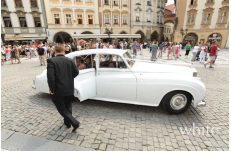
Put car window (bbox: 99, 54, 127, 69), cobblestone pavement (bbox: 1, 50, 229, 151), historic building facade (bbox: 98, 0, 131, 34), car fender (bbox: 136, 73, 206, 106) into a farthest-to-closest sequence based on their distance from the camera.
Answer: historic building facade (bbox: 98, 0, 131, 34)
car window (bbox: 99, 54, 127, 69)
car fender (bbox: 136, 73, 206, 106)
cobblestone pavement (bbox: 1, 50, 229, 151)

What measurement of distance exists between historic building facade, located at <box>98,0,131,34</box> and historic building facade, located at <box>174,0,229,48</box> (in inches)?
444

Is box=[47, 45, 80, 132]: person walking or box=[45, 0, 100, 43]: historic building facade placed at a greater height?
box=[45, 0, 100, 43]: historic building facade

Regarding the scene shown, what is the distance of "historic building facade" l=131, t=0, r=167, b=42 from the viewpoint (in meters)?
28.2

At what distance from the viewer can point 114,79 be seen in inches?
131

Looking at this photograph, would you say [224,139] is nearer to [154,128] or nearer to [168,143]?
[168,143]

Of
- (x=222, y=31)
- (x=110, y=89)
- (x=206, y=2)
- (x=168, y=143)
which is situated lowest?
(x=168, y=143)

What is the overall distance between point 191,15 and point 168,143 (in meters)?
Result: 31.2

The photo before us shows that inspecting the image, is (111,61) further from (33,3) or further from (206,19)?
(206,19)

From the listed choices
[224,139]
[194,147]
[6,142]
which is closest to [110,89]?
[194,147]

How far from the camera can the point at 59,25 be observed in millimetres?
24203

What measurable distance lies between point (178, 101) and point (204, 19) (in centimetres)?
3008

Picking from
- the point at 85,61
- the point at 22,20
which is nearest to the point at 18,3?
the point at 22,20

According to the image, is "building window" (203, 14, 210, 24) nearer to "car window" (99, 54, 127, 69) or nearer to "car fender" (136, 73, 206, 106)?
"car fender" (136, 73, 206, 106)

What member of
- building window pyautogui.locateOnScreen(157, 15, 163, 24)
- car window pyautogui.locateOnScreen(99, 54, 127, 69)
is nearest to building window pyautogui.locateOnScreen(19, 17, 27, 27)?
car window pyautogui.locateOnScreen(99, 54, 127, 69)
